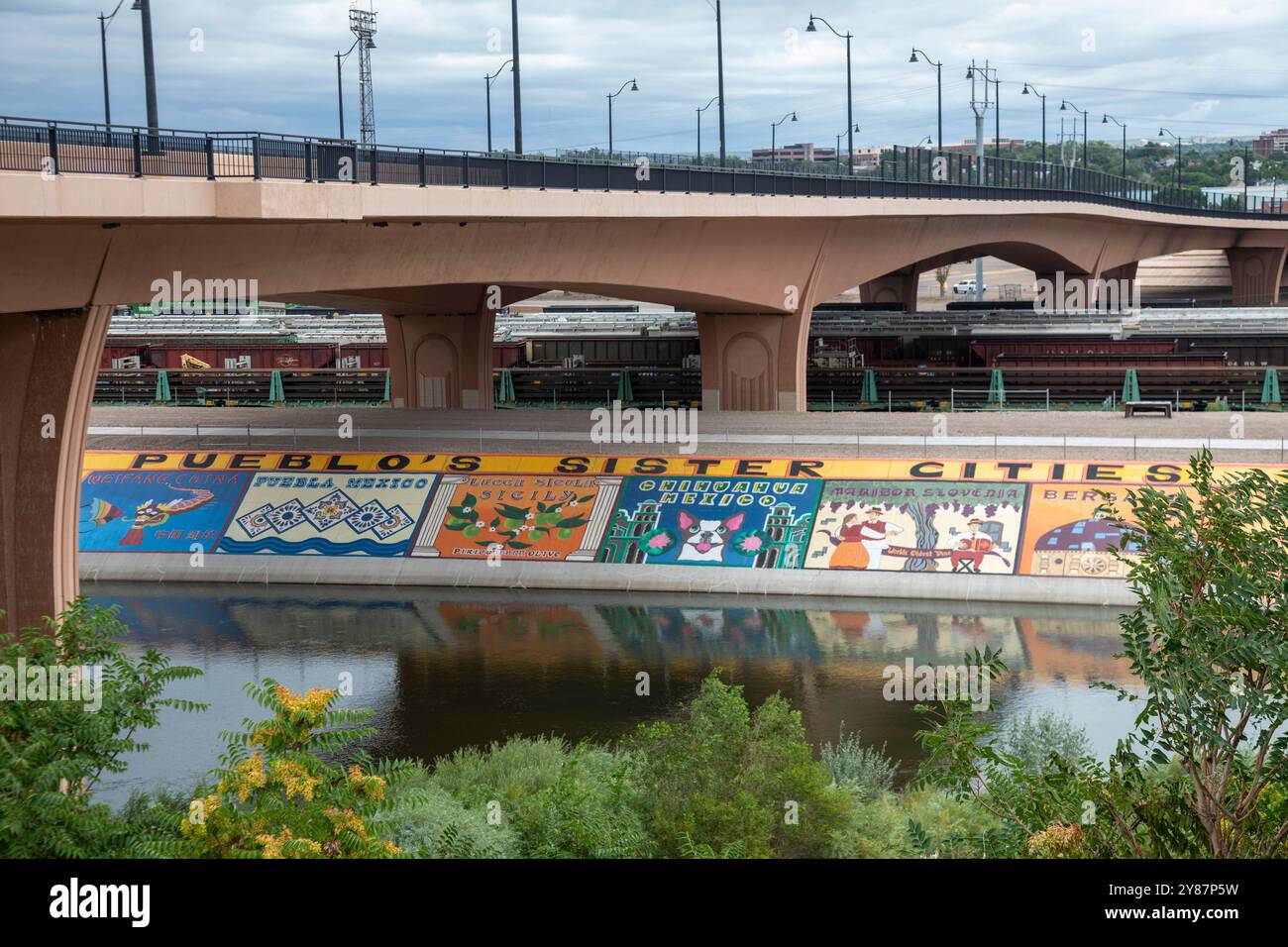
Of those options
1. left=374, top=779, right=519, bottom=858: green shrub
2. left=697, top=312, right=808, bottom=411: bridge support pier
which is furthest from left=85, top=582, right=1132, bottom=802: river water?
left=697, top=312, right=808, bottom=411: bridge support pier

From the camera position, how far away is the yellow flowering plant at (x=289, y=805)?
11.6m

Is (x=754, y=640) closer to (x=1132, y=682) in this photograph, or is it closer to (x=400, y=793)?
(x=1132, y=682)

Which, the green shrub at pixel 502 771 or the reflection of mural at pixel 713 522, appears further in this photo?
the reflection of mural at pixel 713 522

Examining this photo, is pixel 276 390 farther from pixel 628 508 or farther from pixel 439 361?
pixel 628 508

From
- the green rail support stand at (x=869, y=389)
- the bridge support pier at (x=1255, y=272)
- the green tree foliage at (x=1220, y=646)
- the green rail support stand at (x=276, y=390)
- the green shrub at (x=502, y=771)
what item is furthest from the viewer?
the bridge support pier at (x=1255, y=272)

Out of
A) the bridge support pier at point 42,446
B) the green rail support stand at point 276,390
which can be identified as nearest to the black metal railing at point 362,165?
the bridge support pier at point 42,446

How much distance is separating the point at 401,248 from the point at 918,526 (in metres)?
15.0

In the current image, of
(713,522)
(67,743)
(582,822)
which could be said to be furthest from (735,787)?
(713,522)

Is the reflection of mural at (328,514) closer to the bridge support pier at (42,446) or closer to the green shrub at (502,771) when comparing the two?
the bridge support pier at (42,446)

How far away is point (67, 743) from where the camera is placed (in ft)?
45.5

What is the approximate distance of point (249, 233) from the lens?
2802cm

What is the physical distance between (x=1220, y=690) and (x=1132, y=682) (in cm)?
1854

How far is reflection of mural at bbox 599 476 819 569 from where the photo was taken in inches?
1522

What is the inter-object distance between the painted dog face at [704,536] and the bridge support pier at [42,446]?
16.8m
